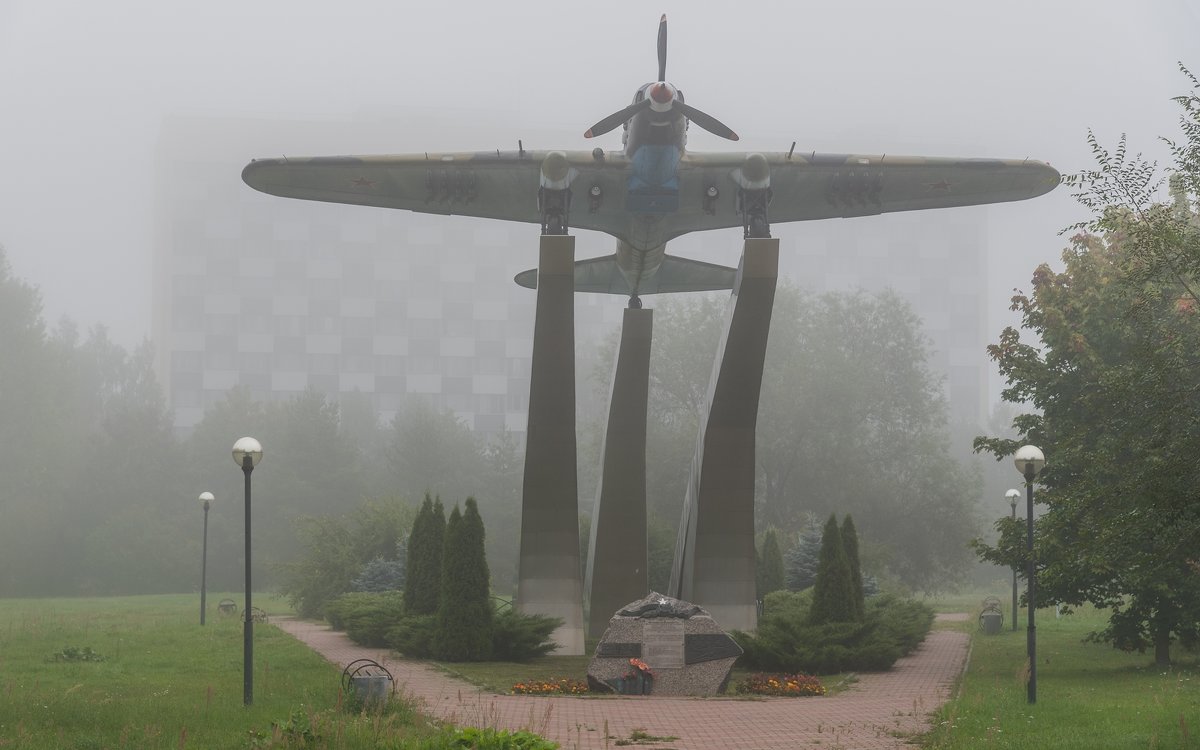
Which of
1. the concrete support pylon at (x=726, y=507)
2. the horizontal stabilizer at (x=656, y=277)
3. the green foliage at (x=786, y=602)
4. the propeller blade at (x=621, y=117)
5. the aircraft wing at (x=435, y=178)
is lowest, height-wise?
the green foliage at (x=786, y=602)

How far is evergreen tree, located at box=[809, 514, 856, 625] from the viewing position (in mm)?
20547

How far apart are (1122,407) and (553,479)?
1144 centimetres

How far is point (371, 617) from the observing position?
2289 cm

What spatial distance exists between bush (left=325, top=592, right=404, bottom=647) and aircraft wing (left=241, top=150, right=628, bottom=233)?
7842mm

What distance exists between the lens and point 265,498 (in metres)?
59.8

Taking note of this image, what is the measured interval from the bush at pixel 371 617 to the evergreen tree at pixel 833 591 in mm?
7773

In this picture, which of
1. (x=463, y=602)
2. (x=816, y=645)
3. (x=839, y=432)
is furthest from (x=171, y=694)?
(x=839, y=432)

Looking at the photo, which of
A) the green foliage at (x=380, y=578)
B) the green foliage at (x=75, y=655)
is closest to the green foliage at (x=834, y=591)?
the green foliage at (x=75, y=655)

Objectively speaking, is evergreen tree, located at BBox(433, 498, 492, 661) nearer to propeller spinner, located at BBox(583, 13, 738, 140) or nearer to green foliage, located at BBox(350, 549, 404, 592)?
propeller spinner, located at BBox(583, 13, 738, 140)

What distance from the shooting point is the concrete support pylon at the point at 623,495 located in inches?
973

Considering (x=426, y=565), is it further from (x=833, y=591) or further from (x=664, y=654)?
(x=833, y=591)

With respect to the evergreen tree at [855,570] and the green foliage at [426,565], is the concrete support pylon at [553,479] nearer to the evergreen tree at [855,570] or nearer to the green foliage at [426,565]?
the green foliage at [426,565]

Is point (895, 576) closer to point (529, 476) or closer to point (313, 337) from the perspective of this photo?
point (529, 476)

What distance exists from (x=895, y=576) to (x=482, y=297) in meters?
64.4
